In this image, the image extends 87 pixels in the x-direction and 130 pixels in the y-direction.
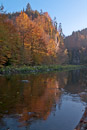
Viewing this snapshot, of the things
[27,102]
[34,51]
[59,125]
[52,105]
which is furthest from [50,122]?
[34,51]

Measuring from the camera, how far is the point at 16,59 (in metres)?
29.4

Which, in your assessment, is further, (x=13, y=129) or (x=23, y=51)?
(x=23, y=51)

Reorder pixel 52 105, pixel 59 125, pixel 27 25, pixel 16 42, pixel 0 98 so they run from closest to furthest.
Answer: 1. pixel 59 125
2. pixel 52 105
3. pixel 0 98
4. pixel 16 42
5. pixel 27 25

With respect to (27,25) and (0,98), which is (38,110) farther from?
(27,25)

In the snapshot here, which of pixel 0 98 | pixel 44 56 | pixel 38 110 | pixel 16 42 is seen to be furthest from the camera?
pixel 44 56

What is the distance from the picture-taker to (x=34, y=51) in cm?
3781

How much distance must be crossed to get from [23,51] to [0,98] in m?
23.2

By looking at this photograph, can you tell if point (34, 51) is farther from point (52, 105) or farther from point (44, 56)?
point (52, 105)

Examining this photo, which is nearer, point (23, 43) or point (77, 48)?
point (23, 43)

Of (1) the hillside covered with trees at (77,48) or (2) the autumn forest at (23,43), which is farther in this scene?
(1) the hillside covered with trees at (77,48)

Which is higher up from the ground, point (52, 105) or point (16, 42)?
point (16, 42)

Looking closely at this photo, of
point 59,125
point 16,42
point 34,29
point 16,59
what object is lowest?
point 59,125

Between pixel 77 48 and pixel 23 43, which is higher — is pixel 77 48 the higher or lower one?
the higher one

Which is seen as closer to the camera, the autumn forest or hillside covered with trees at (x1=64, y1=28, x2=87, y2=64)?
the autumn forest
